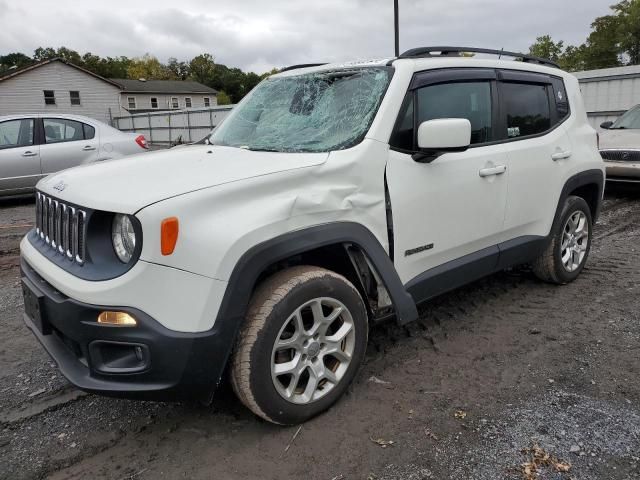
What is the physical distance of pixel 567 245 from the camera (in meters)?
4.64

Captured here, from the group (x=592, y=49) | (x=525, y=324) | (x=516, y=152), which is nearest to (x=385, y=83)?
(x=516, y=152)

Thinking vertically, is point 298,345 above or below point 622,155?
below

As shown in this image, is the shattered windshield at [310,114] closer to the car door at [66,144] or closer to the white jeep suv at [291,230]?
the white jeep suv at [291,230]

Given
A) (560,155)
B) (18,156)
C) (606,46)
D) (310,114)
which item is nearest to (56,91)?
(18,156)

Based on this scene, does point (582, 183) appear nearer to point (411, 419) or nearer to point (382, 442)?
point (411, 419)

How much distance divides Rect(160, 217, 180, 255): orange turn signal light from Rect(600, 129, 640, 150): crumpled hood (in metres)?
8.45

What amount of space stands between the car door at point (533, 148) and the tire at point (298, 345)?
170 centimetres

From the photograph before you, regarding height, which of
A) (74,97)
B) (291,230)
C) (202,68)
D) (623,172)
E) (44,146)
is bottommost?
(291,230)

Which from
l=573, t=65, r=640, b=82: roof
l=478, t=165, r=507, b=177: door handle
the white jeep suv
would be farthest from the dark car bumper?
l=573, t=65, r=640, b=82: roof

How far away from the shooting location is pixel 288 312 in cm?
249

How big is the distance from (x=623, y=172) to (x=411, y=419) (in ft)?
24.3

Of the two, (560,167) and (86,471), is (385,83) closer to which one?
(560,167)

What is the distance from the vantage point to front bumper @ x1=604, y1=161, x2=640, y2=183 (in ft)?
27.2

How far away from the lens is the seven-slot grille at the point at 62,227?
2.45 meters
